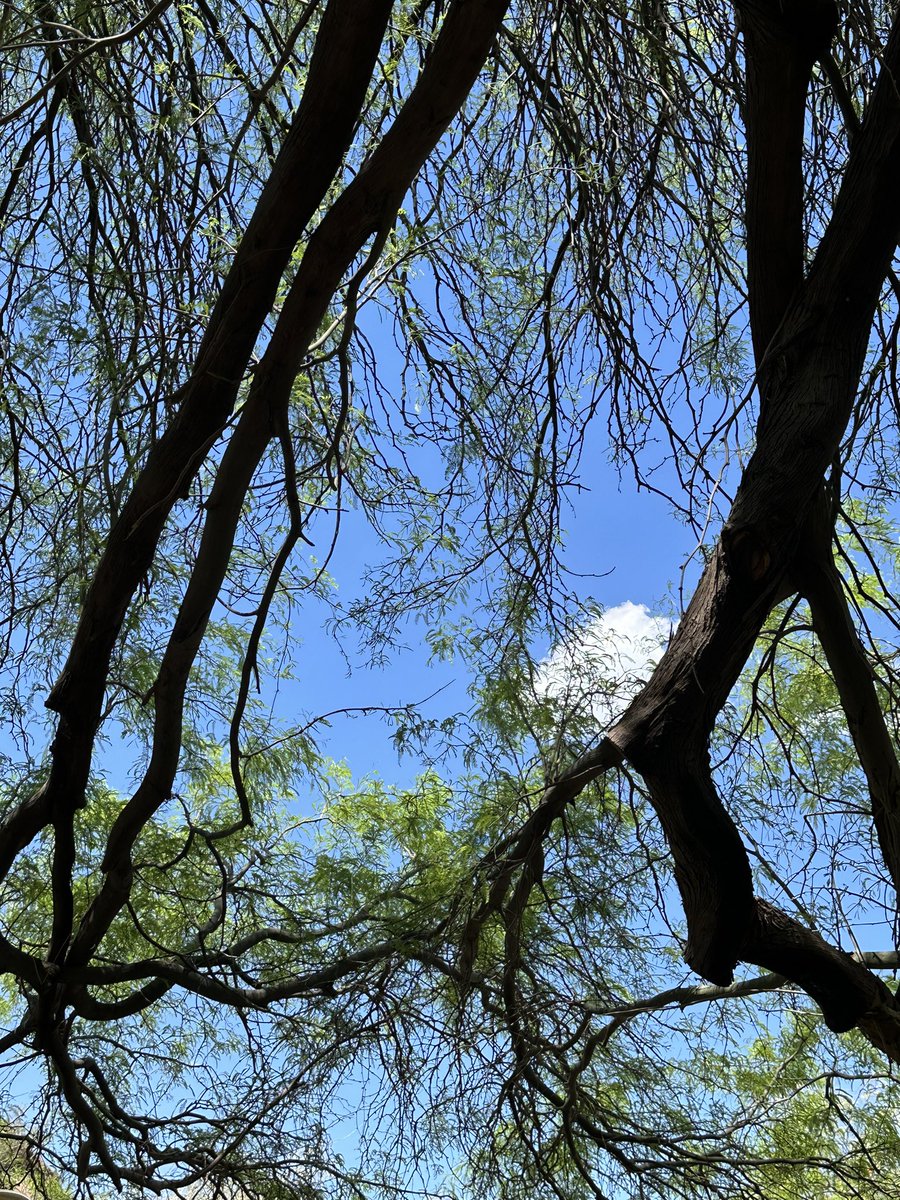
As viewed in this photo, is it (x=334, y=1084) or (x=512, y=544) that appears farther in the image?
(x=512, y=544)

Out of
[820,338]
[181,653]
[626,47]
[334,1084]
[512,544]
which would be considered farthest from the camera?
[512,544]

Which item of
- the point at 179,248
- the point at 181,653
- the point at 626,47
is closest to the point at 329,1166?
the point at 181,653

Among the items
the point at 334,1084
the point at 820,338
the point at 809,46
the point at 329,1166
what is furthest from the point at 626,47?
the point at 329,1166

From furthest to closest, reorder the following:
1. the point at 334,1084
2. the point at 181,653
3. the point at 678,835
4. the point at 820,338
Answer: the point at 334,1084 < the point at 181,653 < the point at 820,338 < the point at 678,835

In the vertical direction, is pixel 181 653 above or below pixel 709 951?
above

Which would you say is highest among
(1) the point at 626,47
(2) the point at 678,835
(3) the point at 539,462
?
(1) the point at 626,47

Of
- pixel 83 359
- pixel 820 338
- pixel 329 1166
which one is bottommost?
pixel 329 1166

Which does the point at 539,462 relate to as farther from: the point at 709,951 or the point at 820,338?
the point at 709,951

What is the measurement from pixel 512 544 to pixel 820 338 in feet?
3.93

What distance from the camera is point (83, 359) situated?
8.87ft

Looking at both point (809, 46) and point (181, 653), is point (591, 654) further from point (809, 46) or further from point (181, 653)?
point (809, 46)

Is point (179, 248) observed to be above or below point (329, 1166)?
above

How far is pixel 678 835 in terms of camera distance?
170 cm

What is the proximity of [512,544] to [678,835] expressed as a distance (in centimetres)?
132
